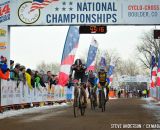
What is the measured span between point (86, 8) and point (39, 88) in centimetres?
527

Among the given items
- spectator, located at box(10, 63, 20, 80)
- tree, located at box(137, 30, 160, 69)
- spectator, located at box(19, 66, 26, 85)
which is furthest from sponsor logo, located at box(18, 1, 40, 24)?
tree, located at box(137, 30, 160, 69)

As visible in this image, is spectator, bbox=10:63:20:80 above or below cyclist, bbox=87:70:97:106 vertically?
above

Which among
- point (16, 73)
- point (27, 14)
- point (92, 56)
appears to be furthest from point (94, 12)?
point (92, 56)

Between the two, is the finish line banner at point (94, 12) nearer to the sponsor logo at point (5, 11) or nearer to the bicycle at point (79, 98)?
the sponsor logo at point (5, 11)

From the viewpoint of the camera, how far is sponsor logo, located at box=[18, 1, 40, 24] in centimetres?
2894

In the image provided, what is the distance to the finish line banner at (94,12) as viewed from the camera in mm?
28297

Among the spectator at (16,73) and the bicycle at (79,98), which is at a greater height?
the spectator at (16,73)

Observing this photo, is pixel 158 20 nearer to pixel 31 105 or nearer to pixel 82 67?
pixel 31 105

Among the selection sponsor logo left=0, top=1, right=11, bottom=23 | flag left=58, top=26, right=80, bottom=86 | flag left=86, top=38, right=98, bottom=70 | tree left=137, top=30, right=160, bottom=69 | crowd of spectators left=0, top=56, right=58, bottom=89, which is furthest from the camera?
tree left=137, top=30, right=160, bottom=69

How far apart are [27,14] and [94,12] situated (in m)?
3.77

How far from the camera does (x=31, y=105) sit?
81.8ft

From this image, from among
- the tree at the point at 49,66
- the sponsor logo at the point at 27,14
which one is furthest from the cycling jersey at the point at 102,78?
the tree at the point at 49,66

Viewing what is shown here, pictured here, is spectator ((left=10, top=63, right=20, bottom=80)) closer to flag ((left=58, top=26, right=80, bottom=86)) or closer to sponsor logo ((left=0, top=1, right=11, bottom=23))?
sponsor logo ((left=0, top=1, right=11, bottom=23))

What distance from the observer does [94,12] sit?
93.1 ft
